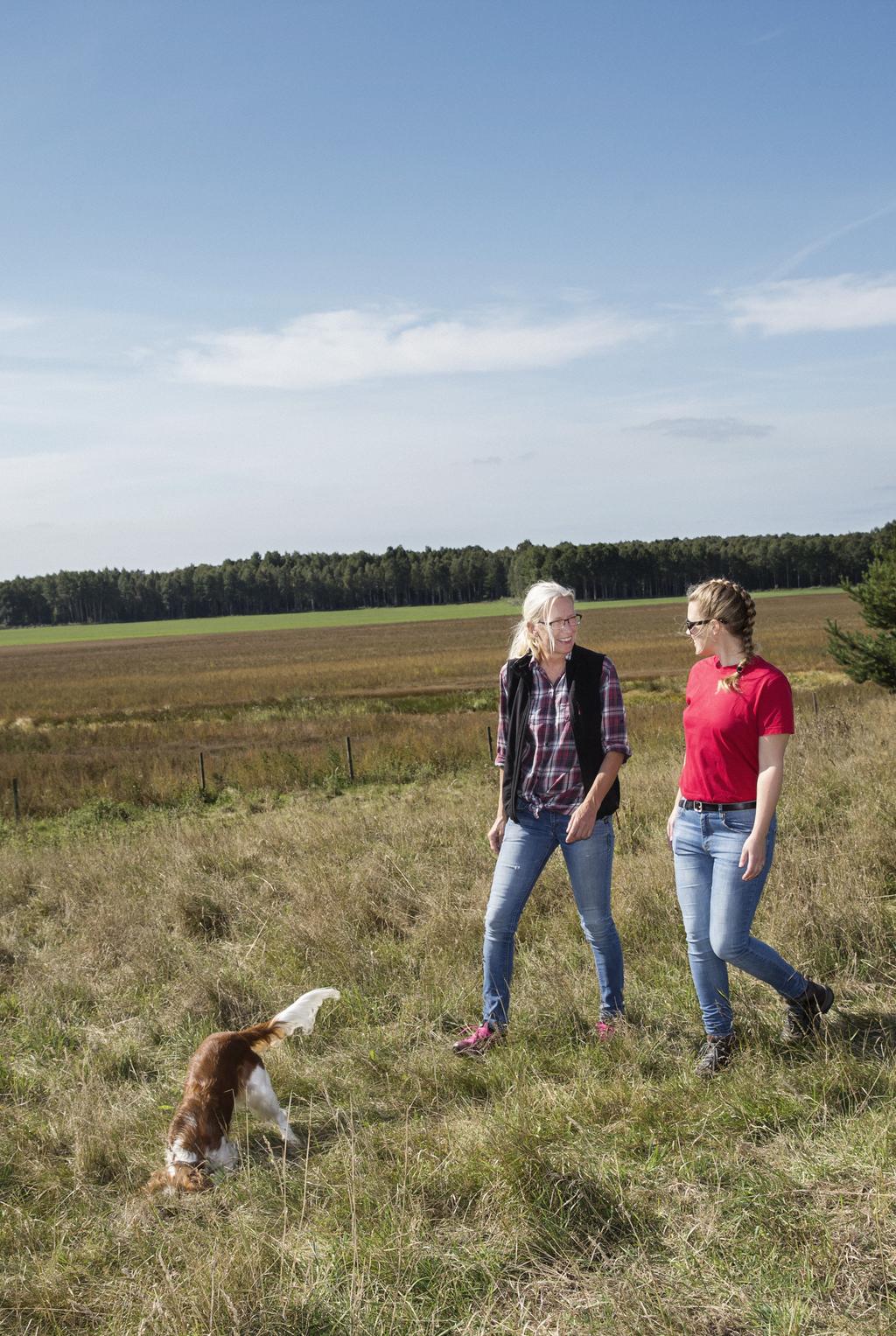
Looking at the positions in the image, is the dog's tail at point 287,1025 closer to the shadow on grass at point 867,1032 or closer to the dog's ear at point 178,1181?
the dog's ear at point 178,1181

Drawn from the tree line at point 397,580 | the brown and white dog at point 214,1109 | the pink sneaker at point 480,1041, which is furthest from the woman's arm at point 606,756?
the tree line at point 397,580

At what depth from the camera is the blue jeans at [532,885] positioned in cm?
374

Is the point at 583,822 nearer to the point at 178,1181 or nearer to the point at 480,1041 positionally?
the point at 480,1041

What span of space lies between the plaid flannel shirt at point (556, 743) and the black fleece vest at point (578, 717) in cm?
2

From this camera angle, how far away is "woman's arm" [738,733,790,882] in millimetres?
3162

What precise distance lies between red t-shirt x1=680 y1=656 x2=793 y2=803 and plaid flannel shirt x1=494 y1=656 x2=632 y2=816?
0.34 meters

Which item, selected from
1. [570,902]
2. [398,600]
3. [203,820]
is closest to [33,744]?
[203,820]

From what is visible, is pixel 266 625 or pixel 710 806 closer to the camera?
pixel 710 806

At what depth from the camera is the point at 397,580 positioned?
465 feet

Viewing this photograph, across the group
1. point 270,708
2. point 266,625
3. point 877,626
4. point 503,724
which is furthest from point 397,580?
point 503,724

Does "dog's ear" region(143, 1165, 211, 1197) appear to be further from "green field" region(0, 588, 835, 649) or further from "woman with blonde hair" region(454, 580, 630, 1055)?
"green field" region(0, 588, 835, 649)

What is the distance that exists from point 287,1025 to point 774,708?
2.21 m

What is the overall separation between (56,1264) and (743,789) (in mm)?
2574

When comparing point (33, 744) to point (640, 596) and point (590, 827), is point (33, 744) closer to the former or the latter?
point (590, 827)
